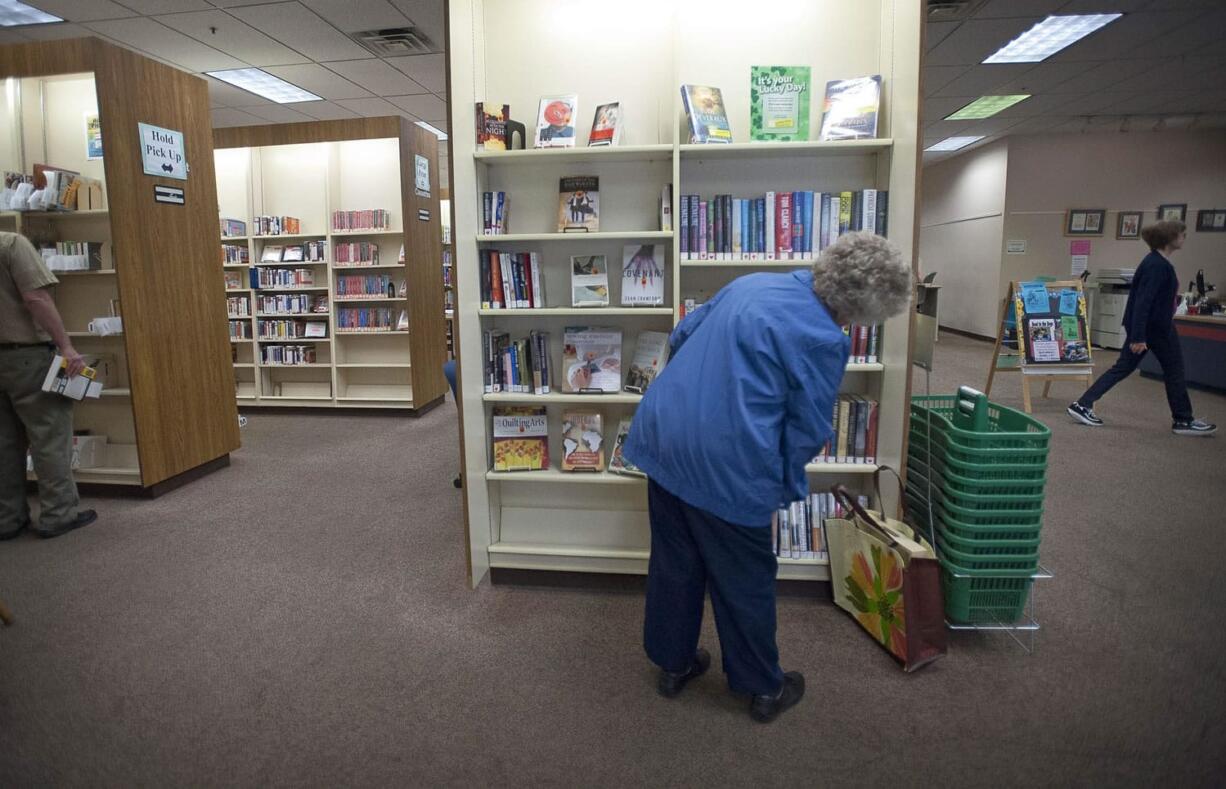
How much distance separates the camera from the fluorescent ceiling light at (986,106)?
8.85 meters

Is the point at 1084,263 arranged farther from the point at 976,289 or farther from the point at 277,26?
the point at 277,26

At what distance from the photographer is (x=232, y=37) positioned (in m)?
6.30

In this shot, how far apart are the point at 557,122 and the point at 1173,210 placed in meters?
12.2

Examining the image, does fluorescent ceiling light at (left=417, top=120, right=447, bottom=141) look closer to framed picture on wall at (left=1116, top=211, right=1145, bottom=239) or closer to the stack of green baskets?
the stack of green baskets

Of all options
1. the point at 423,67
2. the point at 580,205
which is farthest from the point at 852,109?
the point at 423,67

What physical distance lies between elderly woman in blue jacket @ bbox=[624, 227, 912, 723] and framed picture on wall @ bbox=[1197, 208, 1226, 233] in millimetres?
12344

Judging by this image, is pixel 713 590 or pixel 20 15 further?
pixel 20 15

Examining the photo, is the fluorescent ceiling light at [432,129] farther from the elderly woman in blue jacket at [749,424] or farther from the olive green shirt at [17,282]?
the elderly woman in blue jacket at [749,424]

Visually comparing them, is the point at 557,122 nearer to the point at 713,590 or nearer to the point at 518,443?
the point at 518,443

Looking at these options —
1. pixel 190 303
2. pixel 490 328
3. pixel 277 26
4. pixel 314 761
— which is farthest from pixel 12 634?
pixel 277 26

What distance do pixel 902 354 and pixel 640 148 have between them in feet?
4.35

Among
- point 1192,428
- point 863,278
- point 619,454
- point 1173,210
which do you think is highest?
point 1173,210

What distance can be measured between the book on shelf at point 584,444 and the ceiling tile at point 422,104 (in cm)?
689

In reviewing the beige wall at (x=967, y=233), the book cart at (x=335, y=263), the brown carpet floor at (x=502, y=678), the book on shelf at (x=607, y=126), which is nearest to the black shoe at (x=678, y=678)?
the brown carpet floor at (x=502, y=678)
